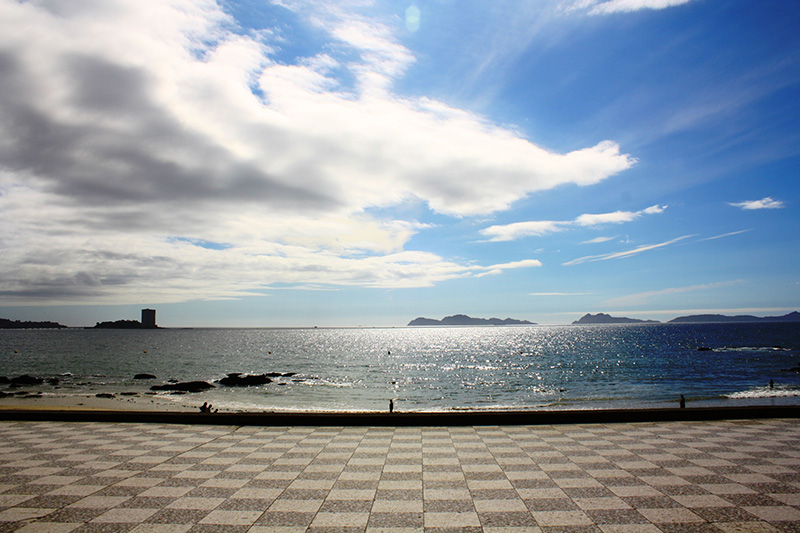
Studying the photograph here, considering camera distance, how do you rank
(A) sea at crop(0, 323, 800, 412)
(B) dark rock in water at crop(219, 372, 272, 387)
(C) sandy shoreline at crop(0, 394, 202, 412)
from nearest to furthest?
(C) sandy shoreline at crop(0, 394, 202, 412)
(A) sea at crop(0, 323, 800, 412)
(B) dark rock in water at crop(219, 372, 272, 387)

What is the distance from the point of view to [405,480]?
7949 millimetres

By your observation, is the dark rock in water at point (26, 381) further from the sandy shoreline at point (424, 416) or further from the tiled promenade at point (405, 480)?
the tiled promenade at point (405, 480)

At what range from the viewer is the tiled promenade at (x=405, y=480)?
621cm

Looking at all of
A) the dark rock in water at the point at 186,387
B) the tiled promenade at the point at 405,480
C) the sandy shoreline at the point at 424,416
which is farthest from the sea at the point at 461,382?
the tiled promenade at the point at 405,480

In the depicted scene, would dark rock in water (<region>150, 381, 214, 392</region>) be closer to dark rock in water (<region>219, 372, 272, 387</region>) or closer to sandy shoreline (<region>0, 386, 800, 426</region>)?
dark rock in water (<region>219, 372, 272, 387</region>)

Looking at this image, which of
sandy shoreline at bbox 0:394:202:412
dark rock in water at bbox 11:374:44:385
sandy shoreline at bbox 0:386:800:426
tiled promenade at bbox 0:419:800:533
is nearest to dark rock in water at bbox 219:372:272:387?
sandy shoreline at bbox 0:394:202:412

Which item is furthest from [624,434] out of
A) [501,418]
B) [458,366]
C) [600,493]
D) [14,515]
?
[458,366]

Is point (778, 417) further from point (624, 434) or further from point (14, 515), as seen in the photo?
point (14, 515)

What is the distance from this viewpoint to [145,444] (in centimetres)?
1065

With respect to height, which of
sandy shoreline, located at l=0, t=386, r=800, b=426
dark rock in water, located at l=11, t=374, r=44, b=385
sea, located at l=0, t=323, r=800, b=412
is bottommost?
sea, located at l=0, t=323, r=800, b=412

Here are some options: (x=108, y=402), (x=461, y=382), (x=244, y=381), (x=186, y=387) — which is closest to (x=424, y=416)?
(x=108, y=402)

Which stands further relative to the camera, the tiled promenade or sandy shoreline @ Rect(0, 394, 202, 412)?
sandy shoreline @ Rect(0, 394, 202, 412)

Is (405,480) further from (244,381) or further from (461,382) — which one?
(244,381)

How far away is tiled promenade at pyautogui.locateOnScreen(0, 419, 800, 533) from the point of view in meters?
6.21
